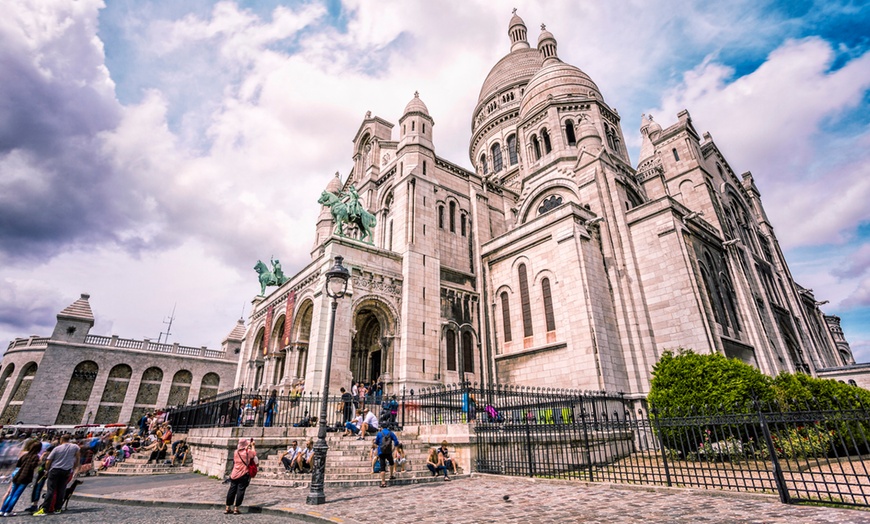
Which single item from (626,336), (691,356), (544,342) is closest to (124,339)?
(544,342)

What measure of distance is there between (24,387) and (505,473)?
37.0m

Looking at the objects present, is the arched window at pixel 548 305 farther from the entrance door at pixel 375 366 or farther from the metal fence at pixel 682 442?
the entrance door at pixel 375 366

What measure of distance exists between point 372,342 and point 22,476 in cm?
Result: 1482

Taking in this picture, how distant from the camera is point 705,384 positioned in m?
12.4

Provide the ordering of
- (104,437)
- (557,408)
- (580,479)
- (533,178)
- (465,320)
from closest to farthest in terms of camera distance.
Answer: (580,479) → (557,408) → (104,437) → (465,320) → (533,178)

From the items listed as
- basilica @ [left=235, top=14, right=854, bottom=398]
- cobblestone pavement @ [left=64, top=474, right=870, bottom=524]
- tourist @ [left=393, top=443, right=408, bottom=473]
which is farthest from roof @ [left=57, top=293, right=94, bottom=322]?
tourist @ [left=393, top=443, right=408, bottom=473]

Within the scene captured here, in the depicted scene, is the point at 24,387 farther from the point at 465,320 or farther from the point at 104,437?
the point at 465,320

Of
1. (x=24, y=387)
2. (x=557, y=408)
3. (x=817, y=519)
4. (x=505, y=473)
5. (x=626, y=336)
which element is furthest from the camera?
(x=24, y=387)

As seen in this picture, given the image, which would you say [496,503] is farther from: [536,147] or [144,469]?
[536,147]

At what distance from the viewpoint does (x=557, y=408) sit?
14.7 meters

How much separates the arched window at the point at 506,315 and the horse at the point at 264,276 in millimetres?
14428

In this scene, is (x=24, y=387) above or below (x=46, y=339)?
below

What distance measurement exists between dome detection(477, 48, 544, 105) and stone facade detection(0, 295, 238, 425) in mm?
38054

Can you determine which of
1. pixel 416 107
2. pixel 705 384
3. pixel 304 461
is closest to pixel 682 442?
pixel 705 384
